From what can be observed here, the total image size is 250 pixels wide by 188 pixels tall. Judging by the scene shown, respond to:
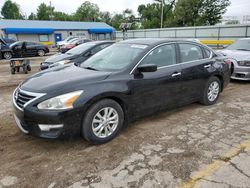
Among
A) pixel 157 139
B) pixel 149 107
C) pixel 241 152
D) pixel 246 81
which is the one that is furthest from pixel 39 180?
pixel 246 81

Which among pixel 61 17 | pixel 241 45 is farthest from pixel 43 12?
pixel 241 45

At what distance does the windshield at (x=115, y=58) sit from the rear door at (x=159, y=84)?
26 cm

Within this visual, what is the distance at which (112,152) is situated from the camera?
10.8 ft

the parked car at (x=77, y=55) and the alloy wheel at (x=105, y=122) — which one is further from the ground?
the parked car at (x=77, y=55)

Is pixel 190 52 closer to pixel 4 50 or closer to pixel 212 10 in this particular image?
pixel 4 50

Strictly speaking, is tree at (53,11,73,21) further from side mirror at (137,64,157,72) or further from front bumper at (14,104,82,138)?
front bumper at (14,104,82,138)

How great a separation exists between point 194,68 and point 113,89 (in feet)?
6.68

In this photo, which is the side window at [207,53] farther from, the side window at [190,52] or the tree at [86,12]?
the tree at [86,12]

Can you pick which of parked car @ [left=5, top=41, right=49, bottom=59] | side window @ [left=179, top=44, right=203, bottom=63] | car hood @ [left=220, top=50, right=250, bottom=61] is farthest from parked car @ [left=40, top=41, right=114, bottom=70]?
parked car @ [left=5, top=41, right=49, bottom=59]

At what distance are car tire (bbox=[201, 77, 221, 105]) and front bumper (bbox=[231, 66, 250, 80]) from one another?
248cm

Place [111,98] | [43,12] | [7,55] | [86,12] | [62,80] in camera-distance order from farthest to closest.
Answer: [86,12] < [43,12] < [7,55] < [111,98] < [62,80]

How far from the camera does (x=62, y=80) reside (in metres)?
3.38

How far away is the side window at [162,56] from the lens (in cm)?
400

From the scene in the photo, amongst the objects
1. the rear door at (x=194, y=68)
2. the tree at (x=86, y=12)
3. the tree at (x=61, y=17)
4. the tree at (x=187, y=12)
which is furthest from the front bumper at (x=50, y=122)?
the tree at (x=86, y=12)
